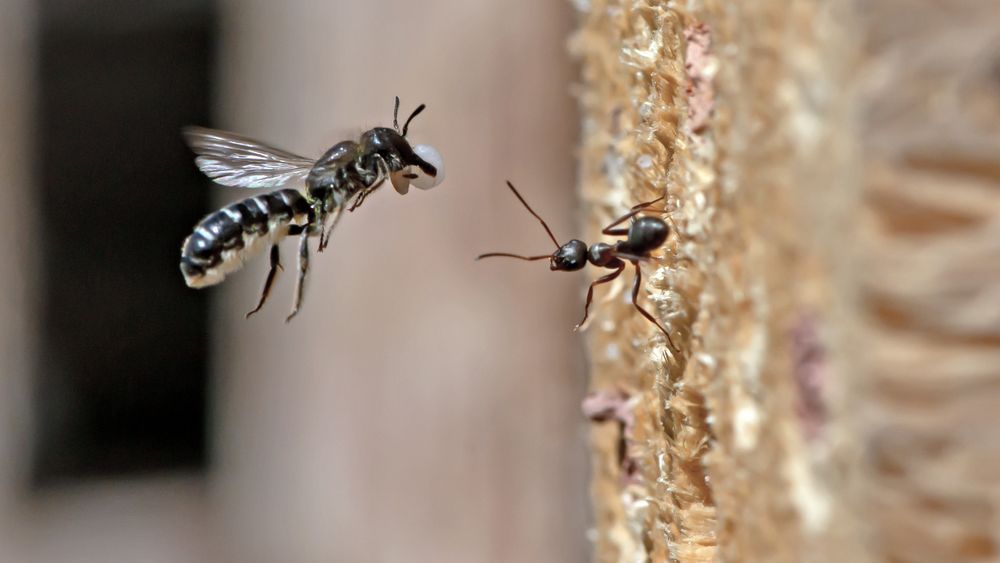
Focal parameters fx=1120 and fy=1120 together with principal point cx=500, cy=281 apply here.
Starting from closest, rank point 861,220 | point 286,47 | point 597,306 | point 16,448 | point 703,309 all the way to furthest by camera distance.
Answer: point 861,220, point 703,309, point 597,306, point 286,47, point 16,448

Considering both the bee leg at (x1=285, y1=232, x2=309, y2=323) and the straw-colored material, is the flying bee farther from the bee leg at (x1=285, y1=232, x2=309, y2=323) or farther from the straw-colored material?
the straw-colored material

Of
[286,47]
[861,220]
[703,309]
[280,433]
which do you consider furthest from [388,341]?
[861,220]

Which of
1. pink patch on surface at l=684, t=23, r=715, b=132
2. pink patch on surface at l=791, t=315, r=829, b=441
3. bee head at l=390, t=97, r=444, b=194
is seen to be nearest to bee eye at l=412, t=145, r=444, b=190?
bee head at l=390, t=97, r=444, b=194

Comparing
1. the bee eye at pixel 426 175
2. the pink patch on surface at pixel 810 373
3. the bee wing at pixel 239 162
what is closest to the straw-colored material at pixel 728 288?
the pink patch on surface at pixel 810 373

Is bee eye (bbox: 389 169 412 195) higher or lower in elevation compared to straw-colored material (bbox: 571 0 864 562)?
higher

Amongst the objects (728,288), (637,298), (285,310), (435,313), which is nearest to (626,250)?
(637,298)

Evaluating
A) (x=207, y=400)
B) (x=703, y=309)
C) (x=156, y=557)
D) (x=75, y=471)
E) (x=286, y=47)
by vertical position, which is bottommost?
(x=156, y=557)

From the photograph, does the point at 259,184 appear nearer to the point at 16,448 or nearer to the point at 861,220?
the point at 861,220
